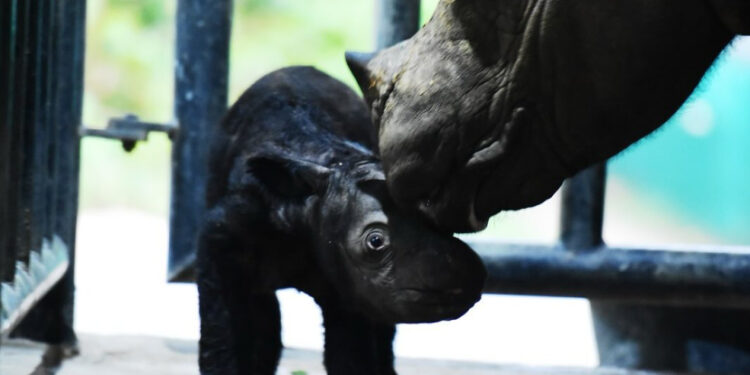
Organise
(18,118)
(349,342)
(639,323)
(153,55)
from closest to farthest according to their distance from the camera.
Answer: (18,118), (349,342), (639,323), (153,55)

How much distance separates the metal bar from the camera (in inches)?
181

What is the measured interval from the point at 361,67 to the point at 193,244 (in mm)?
2049

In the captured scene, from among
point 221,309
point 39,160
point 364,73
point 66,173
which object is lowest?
point 221,309

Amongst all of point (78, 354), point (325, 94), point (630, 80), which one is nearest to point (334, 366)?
point (325, 94)

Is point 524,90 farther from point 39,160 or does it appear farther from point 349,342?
point 39,160

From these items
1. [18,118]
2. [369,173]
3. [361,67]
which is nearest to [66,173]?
[18,118]

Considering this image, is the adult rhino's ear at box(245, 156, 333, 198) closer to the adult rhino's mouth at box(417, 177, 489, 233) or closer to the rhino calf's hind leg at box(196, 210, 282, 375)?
the rhino calf's hind leg at box(196, 210, 282, 375)

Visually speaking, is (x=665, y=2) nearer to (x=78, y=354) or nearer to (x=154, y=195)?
(x=78, y=354)

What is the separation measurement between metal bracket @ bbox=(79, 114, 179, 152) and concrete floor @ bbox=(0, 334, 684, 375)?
76 centimetres

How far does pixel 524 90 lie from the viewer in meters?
2.78

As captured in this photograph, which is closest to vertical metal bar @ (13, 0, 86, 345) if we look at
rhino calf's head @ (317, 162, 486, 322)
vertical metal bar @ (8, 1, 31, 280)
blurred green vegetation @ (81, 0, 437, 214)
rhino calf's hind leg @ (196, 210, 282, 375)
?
vertical metal bar @ (8, 1, 31, 280)

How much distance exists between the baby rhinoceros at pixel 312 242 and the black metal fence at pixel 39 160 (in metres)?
0.59

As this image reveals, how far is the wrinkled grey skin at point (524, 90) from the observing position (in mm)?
2598

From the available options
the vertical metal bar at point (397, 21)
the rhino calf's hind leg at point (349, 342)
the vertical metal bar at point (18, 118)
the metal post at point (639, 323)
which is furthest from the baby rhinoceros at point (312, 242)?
the metal post at point (639, 323)
